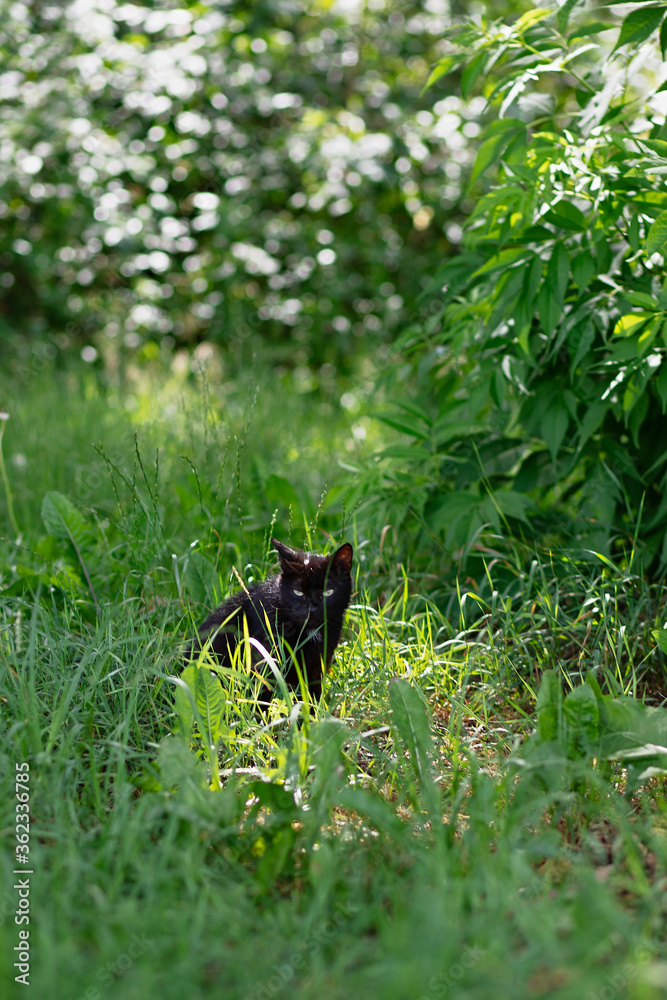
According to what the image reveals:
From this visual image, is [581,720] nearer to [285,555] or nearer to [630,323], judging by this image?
[285,555]

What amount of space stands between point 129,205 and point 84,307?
0.88m

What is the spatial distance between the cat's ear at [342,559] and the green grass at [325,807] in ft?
0.75

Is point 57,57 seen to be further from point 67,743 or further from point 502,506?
point 67,743

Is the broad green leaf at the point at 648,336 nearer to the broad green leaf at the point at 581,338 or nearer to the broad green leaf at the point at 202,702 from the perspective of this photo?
the broad green leaf at the point at 581,338

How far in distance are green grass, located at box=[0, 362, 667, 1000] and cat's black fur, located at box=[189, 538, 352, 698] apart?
0.33 ft

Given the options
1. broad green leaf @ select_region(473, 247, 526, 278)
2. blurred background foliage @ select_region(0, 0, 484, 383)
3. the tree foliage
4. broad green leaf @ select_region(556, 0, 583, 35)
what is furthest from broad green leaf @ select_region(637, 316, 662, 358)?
blurred background foliage @ select_region(0, 0, 484, 383)

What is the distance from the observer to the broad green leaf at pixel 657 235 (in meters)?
2.25

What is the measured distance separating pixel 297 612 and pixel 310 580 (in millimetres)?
107

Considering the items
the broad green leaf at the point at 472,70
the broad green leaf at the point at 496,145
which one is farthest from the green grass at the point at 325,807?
the broad green leaf at the point at 472,70

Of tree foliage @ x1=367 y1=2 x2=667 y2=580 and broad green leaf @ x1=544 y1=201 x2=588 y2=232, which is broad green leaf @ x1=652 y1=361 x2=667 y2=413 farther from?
broad green leaf @ x1=544 y1=201 x2=588 y2=232

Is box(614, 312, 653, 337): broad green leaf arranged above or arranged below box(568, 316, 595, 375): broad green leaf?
above

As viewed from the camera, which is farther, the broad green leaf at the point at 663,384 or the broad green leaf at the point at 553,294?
the broad green leaf at the point at 553,294

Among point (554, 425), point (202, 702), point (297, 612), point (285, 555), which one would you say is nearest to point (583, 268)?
point (554, 425)

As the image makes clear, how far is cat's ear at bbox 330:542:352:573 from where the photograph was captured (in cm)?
252
